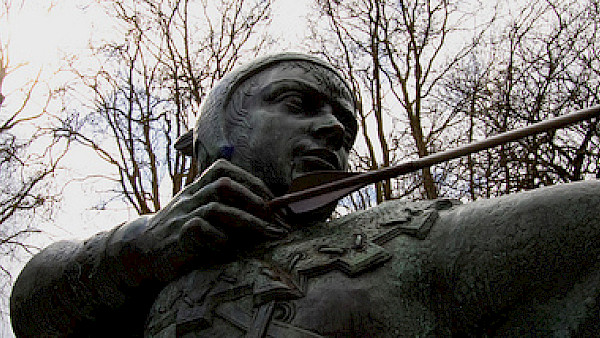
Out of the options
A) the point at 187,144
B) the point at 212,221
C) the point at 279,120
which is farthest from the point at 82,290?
the point at 279,120

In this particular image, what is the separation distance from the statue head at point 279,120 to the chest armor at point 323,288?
15.4 inches

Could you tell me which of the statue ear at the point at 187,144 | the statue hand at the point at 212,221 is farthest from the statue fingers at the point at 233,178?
the statue ear at the point at 187,144

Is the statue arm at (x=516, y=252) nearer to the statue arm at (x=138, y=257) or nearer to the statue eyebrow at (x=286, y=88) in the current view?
the statue arm at (x=138, y=257)

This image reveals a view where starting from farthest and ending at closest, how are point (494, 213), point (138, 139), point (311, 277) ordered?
point (138, 139), point (311, 277), point (494, 213)

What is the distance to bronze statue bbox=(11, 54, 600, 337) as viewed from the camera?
1748mm

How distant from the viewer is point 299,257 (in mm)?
2137

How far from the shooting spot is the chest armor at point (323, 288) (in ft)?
6.21

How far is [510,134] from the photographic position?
198 cm

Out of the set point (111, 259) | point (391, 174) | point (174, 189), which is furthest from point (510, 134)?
point (174, 189)

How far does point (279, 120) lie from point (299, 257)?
70 centimetres

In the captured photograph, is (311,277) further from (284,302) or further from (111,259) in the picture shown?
(111,259)

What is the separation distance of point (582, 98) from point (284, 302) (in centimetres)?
916

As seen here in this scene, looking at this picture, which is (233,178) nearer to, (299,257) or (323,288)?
(299,257)

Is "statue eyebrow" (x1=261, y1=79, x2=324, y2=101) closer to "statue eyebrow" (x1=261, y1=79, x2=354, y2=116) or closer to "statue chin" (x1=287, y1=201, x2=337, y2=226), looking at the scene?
"statue eyebrow" (x1=261, y1=79, x2=354, y2=116)
